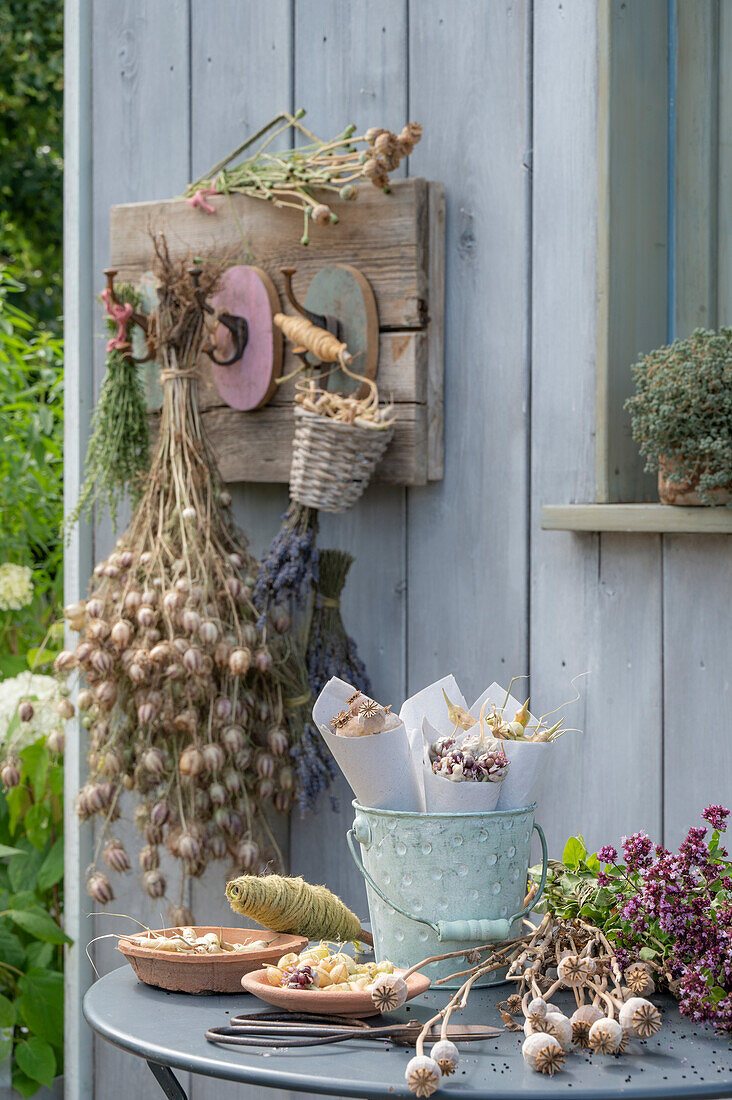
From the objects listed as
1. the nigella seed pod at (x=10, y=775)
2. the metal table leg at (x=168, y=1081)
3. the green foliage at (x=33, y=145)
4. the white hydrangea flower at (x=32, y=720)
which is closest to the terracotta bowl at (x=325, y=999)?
the metal table leg at (x=168, y=1081)

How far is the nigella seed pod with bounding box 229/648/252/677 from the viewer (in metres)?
1.62

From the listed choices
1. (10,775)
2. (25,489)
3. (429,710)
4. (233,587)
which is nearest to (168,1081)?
(429,710)

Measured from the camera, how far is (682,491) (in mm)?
1402

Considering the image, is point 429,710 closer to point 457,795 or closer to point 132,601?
point 457,795

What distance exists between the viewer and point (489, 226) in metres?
1.67

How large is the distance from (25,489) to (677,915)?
171 centimetres

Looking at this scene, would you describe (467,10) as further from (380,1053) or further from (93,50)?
(380,1053)

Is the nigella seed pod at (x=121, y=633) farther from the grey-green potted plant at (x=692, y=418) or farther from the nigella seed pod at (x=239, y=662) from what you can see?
the grey-green potted plant at (x=692, y=418)

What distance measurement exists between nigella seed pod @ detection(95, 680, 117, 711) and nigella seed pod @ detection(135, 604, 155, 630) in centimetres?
11

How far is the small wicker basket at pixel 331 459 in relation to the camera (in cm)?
159

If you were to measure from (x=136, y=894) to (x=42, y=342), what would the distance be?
1.18 meters

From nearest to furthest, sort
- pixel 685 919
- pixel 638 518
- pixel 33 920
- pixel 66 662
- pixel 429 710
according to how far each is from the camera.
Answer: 1. pixel 685 919
2. pixel 429 710
3. pixel 638 518
4. pixel 66 662
5. pixel 33 920

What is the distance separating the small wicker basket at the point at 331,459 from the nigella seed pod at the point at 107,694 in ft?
1.19

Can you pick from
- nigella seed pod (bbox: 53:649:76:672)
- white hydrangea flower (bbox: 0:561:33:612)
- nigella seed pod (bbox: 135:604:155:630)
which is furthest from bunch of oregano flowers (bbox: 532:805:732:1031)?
white hydrangea flower (bbox: 0:561:33:612)
